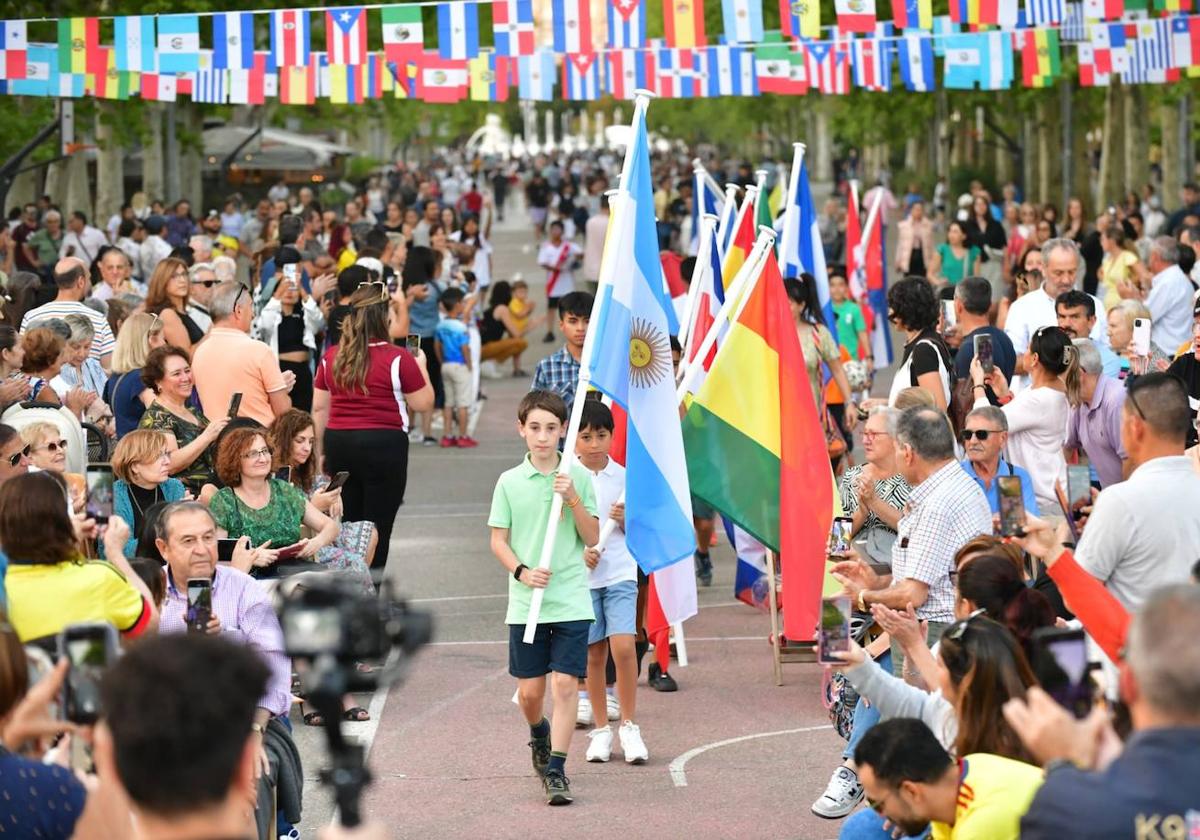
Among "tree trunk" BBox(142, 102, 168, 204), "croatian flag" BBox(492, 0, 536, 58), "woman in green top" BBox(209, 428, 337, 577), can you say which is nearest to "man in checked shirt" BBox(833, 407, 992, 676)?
"woman in green top" BBox(209, 428, 337, 577)

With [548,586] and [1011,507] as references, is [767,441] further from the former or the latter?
[1011,507]

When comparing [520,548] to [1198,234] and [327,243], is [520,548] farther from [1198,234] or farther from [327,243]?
[327,243]

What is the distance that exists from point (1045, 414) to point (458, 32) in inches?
492


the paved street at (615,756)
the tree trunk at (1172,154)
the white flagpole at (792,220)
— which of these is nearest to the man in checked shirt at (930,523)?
the paved street at (615,756)

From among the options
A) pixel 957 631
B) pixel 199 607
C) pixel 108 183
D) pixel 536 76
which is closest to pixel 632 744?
pixel 199 607

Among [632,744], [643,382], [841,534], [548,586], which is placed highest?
[643,382]

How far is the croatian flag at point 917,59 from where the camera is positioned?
25.7 metres

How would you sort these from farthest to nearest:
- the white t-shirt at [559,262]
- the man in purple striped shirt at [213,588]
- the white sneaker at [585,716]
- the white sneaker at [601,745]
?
the white t-shirt at [559,262] → the white sneaker at [585,716] → the white sneaker at [601,745] → the man in purple striped shirt at [213,588]

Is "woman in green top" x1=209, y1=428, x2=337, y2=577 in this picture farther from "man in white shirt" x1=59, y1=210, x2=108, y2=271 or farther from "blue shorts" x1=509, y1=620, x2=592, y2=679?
"man in white shirt" x1=59, y1=210, x2=108, y2=271

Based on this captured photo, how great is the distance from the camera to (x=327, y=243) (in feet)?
80.3

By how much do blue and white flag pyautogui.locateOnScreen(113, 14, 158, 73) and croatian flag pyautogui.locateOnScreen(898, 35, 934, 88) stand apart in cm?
964

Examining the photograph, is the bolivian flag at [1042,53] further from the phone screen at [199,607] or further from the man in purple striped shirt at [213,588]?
the phone screen at [199,607]

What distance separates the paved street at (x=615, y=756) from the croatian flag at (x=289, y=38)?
911 cm

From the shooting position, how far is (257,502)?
9320 millimetres
